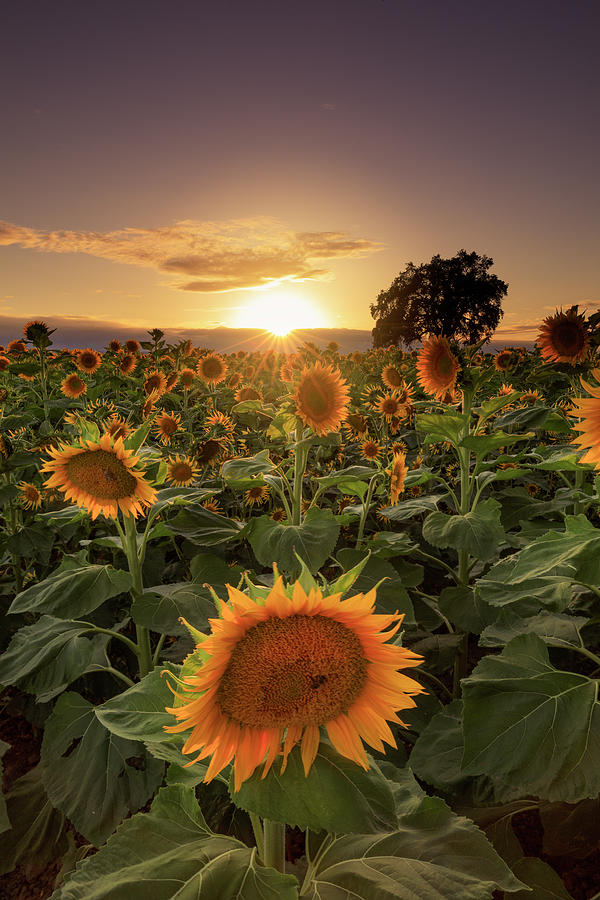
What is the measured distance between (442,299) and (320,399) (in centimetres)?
4210

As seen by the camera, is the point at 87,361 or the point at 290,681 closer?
the point at 290,681

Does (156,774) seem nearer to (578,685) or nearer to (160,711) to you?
(160,711)

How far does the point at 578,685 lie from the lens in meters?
1.70

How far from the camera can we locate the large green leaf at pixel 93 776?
6.15ft

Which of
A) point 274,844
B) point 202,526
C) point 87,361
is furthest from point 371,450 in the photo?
point 87,361

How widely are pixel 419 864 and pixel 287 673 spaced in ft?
1.86

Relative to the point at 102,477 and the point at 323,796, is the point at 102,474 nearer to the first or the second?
the point at 102,477

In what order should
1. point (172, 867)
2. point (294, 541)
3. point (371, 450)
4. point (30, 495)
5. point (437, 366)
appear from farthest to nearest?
point (371, 450) < point (30, 495) < point (437, 366) < point (294, 541) < point (172, 867)

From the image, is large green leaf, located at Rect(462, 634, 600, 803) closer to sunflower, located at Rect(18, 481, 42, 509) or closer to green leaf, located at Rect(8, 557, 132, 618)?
green leaf, located at Rect(8, 557, 132, 618)

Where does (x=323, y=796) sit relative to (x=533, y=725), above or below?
above

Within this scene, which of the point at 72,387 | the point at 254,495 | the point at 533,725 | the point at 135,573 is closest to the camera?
the point at 533,725

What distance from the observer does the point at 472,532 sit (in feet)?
7.84

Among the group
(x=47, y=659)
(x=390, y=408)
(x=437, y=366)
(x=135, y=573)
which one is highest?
(x=437, y=366)

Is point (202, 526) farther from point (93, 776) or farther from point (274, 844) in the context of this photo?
point (274, 844)
